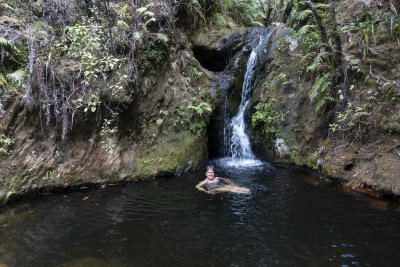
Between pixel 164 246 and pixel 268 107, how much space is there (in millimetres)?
7867

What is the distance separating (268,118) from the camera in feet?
32.9

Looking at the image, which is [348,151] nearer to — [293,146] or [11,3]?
[293,146]

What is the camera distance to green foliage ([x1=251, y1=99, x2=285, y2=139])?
32.6 ft

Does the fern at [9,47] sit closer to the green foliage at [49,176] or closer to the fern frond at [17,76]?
the fern frond at [17,76]

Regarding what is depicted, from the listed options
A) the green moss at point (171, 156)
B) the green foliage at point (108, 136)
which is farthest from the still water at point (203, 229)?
the green foliage at point (108, 136)

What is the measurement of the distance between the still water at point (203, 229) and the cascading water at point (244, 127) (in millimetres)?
3822

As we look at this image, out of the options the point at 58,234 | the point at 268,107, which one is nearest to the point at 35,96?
the point at 58,234

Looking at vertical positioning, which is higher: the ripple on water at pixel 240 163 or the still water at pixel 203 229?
the ripple on water at pixel 240 163

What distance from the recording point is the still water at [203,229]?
372 cm

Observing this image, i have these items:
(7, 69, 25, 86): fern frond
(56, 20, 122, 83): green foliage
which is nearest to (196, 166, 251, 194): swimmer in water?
(56, 20, 122, 83): green foliage

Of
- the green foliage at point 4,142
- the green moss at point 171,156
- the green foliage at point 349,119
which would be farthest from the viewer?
the green moss at point 171,156

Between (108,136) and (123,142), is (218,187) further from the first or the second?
(108,136)

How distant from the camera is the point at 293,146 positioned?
9.23 meters

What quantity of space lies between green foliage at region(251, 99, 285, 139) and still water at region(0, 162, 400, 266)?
11.9ft
